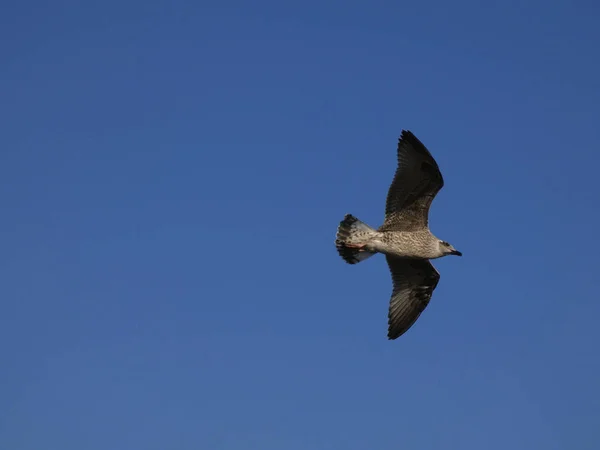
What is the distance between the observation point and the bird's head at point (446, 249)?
17453 mm

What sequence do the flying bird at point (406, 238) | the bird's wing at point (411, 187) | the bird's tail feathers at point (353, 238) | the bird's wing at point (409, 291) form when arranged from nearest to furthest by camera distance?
the bird's wing at point (411, 187) → the flying bird at point (406, 238) → the bird's tail feathers at point (353, 238) → the bird's wing at point (409, 291)

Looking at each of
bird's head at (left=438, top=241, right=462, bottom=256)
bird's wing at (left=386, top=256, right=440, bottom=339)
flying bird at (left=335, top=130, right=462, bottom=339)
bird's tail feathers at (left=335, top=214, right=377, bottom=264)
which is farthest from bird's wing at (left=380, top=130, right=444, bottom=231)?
bird's wing at (left=386, top=256, right=440, bottom=339)

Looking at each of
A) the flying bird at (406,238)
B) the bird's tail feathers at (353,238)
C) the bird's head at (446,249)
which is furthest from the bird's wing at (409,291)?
the bird's tail feathers at (353,238)

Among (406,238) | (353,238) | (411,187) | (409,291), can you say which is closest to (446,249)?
(406,238)

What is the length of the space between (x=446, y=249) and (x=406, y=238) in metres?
0.99

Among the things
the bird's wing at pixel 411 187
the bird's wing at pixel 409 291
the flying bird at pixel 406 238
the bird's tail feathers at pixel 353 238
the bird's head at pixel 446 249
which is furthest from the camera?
the bird's wing at pixel 409 291

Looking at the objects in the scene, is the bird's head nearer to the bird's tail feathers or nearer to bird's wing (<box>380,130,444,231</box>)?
bird's wing (<box>380,130,444,231</box>)

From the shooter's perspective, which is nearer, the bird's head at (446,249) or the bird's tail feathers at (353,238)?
the bird's tail feathers at (353,238)

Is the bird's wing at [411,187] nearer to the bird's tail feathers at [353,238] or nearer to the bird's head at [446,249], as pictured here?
the bird's tail feathers at [353,238]

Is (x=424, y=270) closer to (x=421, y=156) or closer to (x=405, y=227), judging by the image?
(x=405, y=227)

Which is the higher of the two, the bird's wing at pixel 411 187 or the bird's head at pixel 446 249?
the bird's wing at pixel 411 187

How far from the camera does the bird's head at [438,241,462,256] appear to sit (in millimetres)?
17453

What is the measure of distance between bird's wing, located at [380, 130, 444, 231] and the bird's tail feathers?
0.33 metres

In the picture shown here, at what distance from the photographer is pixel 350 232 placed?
56.4ft
